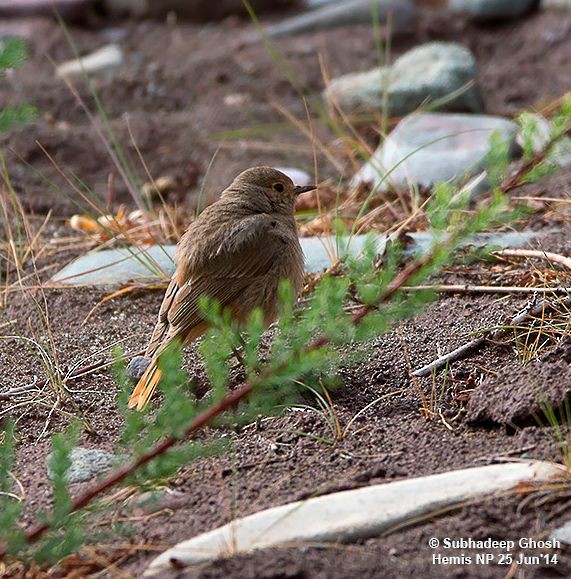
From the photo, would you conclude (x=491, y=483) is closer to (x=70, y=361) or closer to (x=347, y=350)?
(x=347, y=350)

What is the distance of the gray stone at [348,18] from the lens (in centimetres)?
1001

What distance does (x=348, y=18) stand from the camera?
10242 mm

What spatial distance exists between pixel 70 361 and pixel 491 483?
2.14 meters

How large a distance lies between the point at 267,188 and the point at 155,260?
72 centimetres

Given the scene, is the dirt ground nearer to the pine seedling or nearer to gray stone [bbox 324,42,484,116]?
gray stone [bbox 324,42,484,116]

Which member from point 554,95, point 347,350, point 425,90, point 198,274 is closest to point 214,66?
point 425,90

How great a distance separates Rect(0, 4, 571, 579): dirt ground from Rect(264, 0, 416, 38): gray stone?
29.2 inches

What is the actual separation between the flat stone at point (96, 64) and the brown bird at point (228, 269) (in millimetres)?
4740

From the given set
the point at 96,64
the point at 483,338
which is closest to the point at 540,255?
the point at 483,338

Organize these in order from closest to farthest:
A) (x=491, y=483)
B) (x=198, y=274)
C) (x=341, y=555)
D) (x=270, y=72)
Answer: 1. (x=341, y=555)
2. (x=491, y=483)
3. (x=198, y=274)
4. (x=270, y=72)

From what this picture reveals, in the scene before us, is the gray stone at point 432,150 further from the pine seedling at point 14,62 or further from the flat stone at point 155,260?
A: the pine seedling at point 14,62

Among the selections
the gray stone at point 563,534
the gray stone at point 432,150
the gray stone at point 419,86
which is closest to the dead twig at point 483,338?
the gray stone at point 563,534

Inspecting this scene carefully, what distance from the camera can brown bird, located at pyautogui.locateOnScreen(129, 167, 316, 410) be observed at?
4.51 m

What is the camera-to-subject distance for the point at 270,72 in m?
9.26
